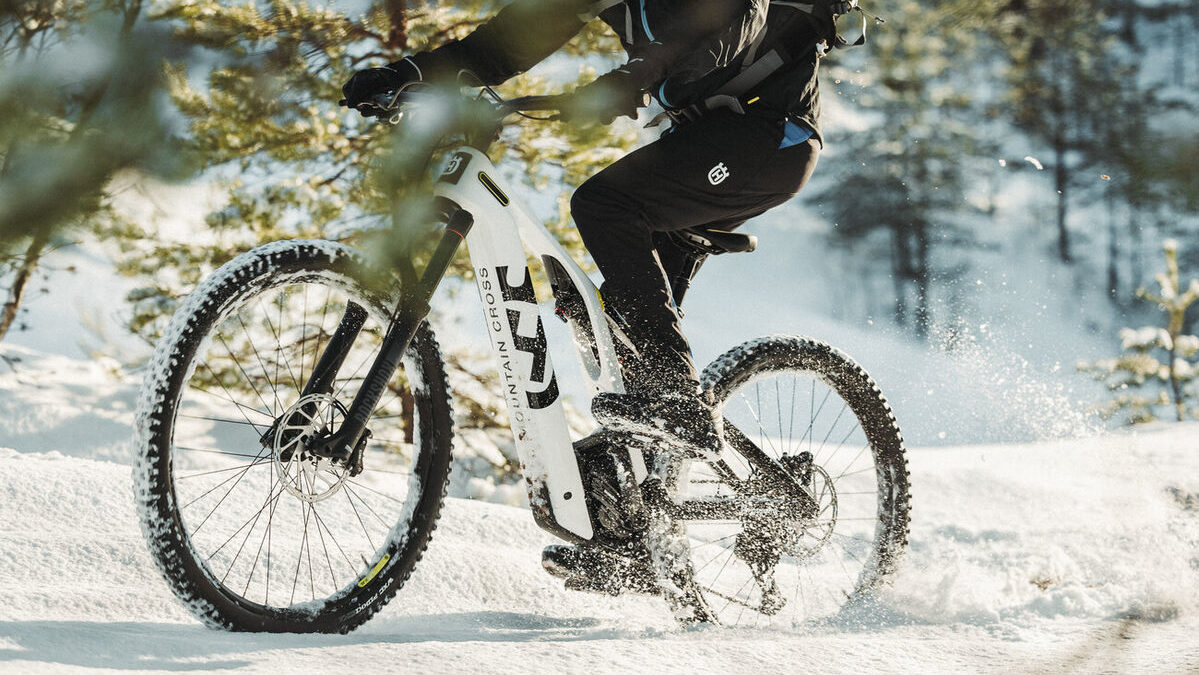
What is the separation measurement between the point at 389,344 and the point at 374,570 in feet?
1.96

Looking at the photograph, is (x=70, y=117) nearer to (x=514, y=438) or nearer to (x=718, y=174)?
(x=514, y=438)

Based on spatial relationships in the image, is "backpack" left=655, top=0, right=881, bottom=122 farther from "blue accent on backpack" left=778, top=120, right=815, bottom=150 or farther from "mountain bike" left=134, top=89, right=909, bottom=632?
"mountain bike" left=134, top=89, right=909, bottom=632

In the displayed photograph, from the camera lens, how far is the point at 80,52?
532cm

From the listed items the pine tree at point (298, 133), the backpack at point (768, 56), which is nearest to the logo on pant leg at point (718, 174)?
the backpack at point (768, 56)

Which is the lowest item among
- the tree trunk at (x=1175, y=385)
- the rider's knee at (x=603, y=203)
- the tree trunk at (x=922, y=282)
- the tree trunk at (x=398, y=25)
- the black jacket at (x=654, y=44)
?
the rider's knee at (x=603, y=203)

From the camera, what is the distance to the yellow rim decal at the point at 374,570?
2.21 metres

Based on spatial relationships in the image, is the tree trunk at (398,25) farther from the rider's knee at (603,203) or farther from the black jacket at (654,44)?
the rider's knee at (603,203)

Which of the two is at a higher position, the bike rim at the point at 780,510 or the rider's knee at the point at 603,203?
the rider's knee at the point at 603,203

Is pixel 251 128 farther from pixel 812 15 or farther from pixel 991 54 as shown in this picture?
pixel 991 54

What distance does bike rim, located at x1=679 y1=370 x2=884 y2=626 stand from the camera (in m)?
2.62

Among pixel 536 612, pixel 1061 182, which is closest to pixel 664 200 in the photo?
pixel 536 612

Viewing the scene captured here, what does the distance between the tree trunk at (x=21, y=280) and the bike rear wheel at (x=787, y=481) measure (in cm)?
450

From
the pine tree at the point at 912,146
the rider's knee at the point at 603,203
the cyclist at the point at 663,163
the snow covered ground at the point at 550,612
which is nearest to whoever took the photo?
the snow covered ground at the point at 550,612

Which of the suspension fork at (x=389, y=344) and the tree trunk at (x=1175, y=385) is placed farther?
the tree trunk at (x=1175, y=385)
